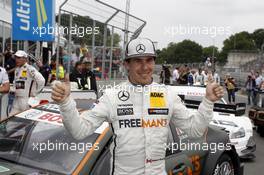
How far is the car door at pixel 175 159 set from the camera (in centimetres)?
340

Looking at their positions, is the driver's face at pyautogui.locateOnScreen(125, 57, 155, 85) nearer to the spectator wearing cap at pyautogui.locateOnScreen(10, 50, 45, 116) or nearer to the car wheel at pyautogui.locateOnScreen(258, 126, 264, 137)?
the spectator wearing cap at pyautogui.locateOnScreen(10, 50, 45, 116)

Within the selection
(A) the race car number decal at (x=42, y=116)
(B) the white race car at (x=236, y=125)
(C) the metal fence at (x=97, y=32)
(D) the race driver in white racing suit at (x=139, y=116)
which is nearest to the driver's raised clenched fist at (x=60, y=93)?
(D) the race driver in white racing suit at (x=139, y=116)

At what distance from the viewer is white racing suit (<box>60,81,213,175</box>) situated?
2.35 m

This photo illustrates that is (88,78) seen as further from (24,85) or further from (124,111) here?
(124,111)

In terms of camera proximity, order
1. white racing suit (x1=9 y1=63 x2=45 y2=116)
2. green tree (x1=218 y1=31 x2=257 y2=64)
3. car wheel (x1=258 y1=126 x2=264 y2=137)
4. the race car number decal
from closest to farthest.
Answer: the race car number decal < white racing suit (x1=9 y1=63 x2=45 y2=116) < car wheel (x1=258 y1=126 x2=264 y2=137) < green tree (x1=218 y1=31 x2=257 y2=64)

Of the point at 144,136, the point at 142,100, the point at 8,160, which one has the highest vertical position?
the point at 142,100

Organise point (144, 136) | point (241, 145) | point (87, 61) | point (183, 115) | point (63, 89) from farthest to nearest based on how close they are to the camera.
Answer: point (87, 61)
point (241, 145)
point (183, 115)
point (144, 136)
point (63, 89)

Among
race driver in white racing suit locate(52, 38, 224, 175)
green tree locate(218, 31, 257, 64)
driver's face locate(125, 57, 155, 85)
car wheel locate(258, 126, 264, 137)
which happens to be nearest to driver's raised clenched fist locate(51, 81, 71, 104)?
race driver in white racing suit locate(52, 38, 224, 175)

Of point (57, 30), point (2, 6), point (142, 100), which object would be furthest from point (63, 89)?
point (2, 6)

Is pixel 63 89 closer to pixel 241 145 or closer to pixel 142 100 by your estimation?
pixel 142 100

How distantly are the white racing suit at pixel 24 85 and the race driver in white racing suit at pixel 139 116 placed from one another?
13.6 ft

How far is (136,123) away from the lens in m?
2.38

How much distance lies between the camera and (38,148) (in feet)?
10.2

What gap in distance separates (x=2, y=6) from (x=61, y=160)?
44.5ft
